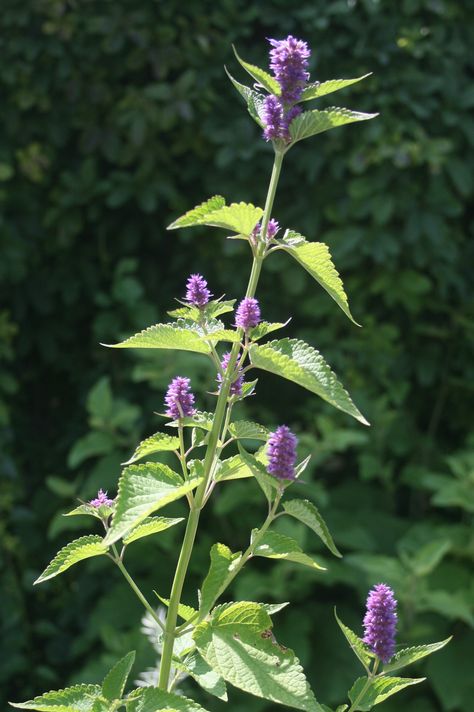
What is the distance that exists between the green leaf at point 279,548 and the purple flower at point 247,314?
0.73 feet

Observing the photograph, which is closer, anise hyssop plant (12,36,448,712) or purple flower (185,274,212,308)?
anise hyssop plant (12,36,448,712)

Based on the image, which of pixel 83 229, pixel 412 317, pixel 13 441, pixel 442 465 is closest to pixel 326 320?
pixel 412 317

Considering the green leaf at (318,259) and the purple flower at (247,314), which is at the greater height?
the green leaf at (318,259)

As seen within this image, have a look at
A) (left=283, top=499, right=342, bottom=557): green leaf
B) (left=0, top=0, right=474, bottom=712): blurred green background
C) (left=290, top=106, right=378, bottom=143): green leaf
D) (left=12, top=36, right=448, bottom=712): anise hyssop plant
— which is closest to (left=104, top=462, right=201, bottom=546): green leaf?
(left=12, top=36, right=448, bottom=712): anise hyssop plant

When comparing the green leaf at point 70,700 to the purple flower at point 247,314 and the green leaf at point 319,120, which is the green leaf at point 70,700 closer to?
the purple flower at point 247,314

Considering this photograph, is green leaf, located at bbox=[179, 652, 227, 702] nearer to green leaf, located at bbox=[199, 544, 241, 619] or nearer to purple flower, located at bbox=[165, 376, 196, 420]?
green leaf, located at bbox=[199, 544, 241, 619]

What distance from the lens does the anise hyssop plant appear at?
96 centimetres

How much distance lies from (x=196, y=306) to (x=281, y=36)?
98.8 inches

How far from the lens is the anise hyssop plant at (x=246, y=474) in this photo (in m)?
0.96

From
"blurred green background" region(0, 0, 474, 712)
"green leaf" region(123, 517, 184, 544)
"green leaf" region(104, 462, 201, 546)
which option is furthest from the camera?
"blurred green background" region(0, 0, 474, 712)

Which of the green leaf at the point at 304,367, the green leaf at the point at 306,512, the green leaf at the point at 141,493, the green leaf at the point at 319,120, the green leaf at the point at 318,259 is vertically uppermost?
the green leaf at the point at 319,120

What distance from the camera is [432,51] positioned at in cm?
329

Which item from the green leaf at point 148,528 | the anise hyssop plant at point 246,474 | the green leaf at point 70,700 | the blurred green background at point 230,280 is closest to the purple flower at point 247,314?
the anise hyssop plant at point 246,474

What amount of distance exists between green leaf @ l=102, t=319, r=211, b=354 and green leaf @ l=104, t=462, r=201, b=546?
12cm
